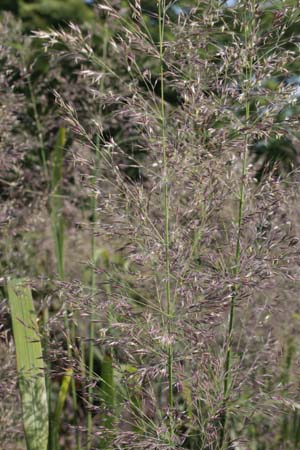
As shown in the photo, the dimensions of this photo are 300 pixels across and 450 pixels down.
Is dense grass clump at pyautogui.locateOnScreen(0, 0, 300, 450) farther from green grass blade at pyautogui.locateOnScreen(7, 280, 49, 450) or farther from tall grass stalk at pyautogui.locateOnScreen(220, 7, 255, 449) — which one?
green grass blade at pyautogui.locateOnScreen(7, 280, 49, 450)

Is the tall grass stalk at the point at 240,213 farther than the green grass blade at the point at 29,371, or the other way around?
the green grass blade at the point at 29,371

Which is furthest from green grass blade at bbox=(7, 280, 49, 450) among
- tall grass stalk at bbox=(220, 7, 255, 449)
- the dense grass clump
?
tall grass stalk at bbox=(220, 7, 255, 449)

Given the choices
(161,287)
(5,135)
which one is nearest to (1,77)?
(5,135)

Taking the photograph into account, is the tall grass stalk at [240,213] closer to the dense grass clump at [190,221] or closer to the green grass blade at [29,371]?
the dense grass clump at [190,221]

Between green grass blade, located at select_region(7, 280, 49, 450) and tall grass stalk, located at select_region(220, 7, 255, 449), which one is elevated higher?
tall grass stalk, located at select_region(220, 7, 255, 449)

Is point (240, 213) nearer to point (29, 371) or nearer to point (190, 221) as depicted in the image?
point (190, 221)

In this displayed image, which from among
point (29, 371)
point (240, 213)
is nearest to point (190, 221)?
point (240, 213)

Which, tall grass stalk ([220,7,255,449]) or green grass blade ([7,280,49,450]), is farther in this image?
green grass blade ([7,280,49,450])

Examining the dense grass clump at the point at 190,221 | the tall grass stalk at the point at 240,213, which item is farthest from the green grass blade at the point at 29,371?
the tall grass stalk at the point at 240,213

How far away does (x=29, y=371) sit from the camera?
1581 mm

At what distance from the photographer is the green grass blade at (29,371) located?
5.19 feet

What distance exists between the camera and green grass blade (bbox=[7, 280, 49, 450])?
1.58 meters

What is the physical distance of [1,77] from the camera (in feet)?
6.46

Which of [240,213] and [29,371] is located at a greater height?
[240,213]
